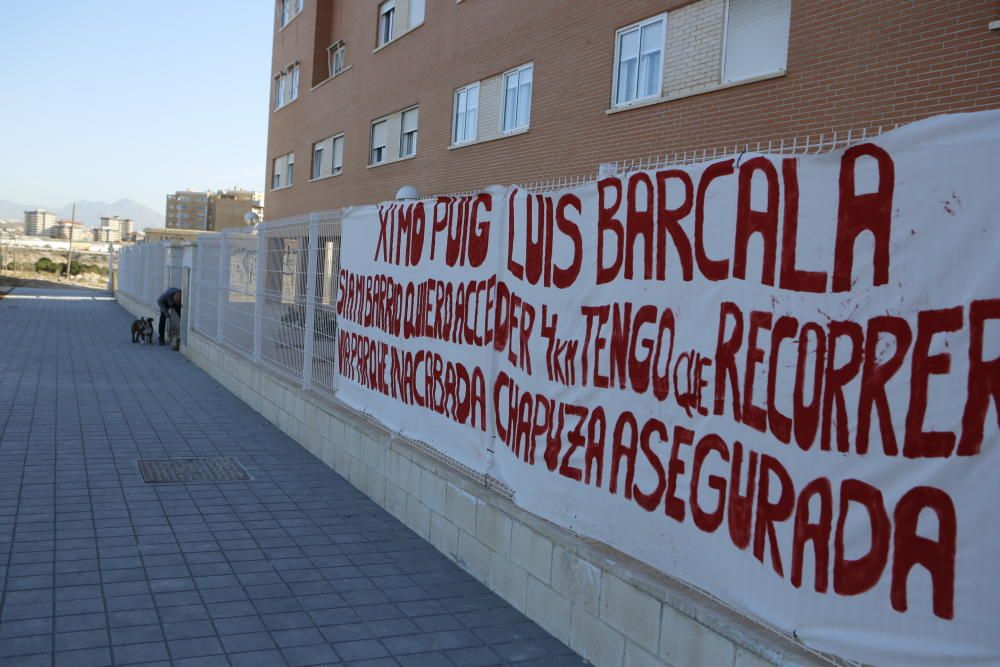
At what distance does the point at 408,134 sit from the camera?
2088 centimetres

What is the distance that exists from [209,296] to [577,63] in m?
7.60

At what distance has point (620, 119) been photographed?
1328 cm

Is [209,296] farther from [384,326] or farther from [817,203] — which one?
[817,203]

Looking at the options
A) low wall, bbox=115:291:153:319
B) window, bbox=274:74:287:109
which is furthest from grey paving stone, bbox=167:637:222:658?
window, bbox=274:74:287:109

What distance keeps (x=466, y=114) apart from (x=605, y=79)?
514 cm

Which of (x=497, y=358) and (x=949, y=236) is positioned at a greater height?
(x=949, y=236)

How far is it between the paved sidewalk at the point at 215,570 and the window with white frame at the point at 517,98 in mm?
8877

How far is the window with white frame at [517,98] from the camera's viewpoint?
627 inches

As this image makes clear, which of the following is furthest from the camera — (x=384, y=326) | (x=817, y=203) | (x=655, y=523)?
(x=384, y=326)

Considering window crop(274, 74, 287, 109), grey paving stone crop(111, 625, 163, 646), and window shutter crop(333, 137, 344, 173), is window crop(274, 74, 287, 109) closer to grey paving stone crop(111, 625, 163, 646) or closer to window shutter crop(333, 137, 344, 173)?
window shutter crop(333, 137, 344, 173)

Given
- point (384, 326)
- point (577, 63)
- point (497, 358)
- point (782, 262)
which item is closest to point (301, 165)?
point (577, 63)

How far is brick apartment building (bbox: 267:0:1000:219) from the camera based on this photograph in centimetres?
915

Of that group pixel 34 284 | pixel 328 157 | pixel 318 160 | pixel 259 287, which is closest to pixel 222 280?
pixel 259 287

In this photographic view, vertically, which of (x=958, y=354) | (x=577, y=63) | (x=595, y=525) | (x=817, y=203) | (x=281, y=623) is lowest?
(x=281, y=623)
